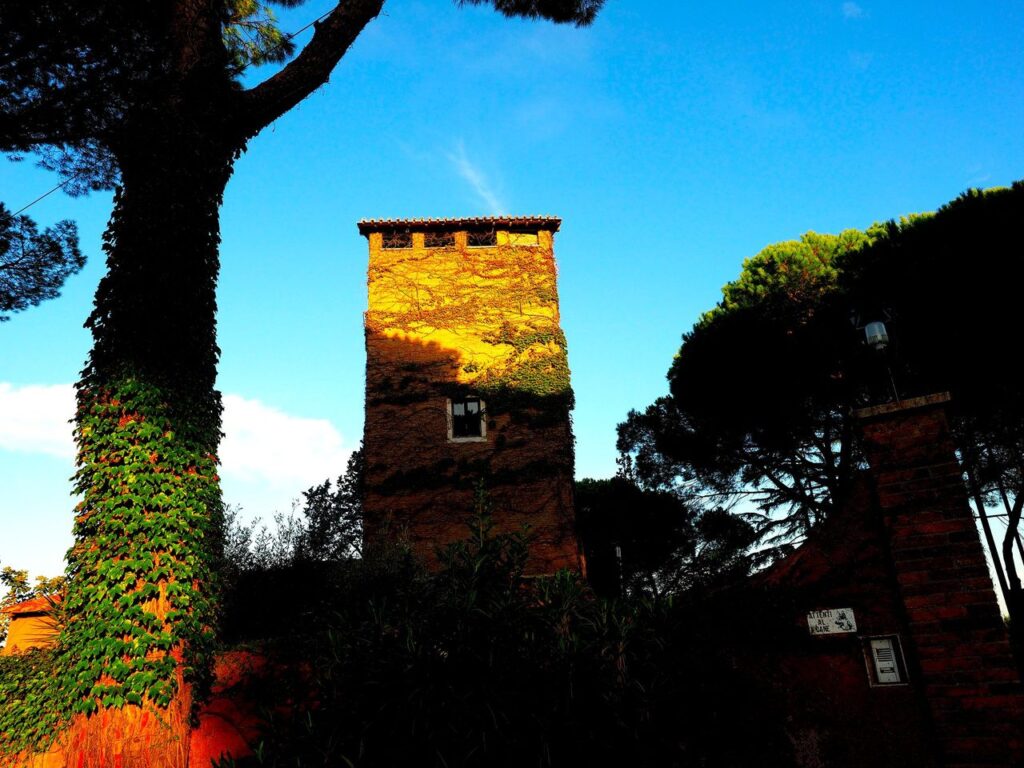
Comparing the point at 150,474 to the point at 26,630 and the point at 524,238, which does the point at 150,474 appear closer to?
the point at 26,630

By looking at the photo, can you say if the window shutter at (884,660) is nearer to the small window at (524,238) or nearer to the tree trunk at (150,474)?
the tree trunk at (150,474)

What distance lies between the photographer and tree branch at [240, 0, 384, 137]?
6773 mm

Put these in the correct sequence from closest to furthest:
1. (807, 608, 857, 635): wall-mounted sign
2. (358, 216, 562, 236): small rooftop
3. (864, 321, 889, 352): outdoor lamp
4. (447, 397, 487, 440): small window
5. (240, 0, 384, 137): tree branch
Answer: (807, 608, 857, 635): wall-mounted sign
(864, 321, 889, 352): outdoor lamp
(240, 0, 384, 137): tree branch
(447, 397, 487, 440): small window
(358, 216, 562, 236): small rooftop

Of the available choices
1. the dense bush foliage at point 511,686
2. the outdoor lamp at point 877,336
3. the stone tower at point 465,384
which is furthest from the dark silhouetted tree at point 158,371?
the stone tower at point 465,384

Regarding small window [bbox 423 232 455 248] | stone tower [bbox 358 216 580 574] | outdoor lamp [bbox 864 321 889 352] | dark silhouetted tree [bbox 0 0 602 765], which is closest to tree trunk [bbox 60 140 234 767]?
dark silhouetted tree [bbox 0 0 602 765]

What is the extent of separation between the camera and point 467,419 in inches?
590

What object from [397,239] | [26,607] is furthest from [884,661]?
[26,607]

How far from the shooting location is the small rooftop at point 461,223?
1628 centimetres

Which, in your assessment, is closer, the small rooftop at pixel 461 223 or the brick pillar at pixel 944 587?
the brick pillar at pixel 944 587

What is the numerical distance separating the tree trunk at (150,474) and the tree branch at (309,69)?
67 centimetres

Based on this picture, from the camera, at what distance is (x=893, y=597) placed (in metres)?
4.39

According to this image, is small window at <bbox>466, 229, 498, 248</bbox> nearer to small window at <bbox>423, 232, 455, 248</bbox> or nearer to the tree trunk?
small window at <bbox>423, 232, 455, 248</bbox>

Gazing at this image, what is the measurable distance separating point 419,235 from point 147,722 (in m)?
13.5

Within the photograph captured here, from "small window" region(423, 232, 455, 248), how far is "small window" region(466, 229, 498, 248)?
18.9 inches
